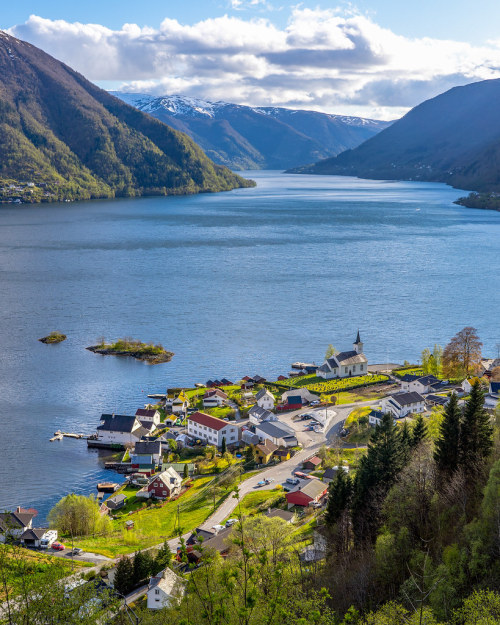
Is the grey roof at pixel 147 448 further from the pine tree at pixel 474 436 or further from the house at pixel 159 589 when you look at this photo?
the pine tree at pixel 474 436

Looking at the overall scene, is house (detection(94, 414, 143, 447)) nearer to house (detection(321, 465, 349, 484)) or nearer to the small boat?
the small boat

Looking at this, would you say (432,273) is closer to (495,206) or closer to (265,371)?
(265,371)

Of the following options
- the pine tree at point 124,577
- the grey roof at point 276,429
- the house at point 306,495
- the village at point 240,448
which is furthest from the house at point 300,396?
the pine tree at point 124,577

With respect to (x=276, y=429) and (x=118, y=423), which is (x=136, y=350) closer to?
(x=118, y=423)

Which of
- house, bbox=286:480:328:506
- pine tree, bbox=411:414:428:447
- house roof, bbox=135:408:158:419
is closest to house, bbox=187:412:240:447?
house roof, bbox=135:408:158:419

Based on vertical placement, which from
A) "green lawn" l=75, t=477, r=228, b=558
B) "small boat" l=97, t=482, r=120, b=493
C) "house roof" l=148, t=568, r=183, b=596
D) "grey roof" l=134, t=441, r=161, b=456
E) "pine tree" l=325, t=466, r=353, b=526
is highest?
"pine tree" l=325, t=466, r=353, b=526

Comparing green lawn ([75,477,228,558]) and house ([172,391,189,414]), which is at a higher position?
house ([172,391,189,414])

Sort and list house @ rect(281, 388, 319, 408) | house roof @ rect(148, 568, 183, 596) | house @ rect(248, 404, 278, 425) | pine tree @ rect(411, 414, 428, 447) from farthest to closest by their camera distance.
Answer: house @ rect(281, 388, 319, 408) < house @ rect(248, 404, 278, 425) < pine tree @ rect(411, 414, 428, 447) < house roof @ rect(148, 568, 183, 596)
